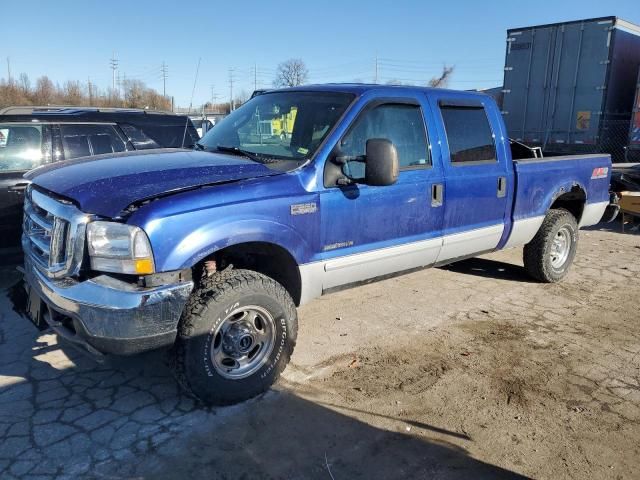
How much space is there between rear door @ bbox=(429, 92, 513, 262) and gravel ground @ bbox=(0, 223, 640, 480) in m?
0.77

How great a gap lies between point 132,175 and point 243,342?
1.27m

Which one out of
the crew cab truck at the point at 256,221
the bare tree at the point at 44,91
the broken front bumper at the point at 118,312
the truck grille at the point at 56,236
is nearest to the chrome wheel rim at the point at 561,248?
the crew cab truck at the point at 256,221

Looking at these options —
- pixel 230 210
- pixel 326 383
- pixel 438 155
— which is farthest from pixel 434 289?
pixel 230 210

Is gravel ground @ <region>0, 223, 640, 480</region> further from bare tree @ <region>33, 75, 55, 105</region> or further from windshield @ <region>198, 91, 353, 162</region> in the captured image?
bare tree @ <region>33, 75, 55, 105</region>

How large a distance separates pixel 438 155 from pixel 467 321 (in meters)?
1.60

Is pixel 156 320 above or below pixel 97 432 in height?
above

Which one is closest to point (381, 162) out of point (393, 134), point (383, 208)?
point (383, 208)

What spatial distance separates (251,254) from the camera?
12.1 feet

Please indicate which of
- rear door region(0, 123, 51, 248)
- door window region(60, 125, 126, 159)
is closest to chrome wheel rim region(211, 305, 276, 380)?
rear door region(0, 123, 51, 248)

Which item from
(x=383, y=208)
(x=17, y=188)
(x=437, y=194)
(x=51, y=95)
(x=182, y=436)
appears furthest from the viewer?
(x=51, y=95)

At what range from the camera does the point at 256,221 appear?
10.6 ft

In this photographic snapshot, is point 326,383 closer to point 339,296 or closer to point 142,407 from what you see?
point 142,407

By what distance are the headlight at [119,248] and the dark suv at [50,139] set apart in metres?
2.99

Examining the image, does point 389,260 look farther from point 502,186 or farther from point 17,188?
point 17,188
